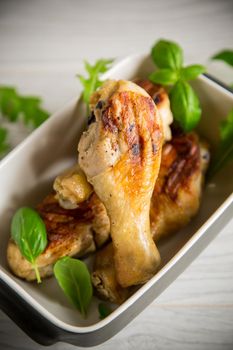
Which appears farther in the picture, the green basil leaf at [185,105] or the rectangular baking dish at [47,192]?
the green basil leaf at [185,105]

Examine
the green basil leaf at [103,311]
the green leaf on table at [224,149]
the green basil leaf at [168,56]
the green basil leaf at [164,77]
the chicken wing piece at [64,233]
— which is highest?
the green basil leaf at [168,56]

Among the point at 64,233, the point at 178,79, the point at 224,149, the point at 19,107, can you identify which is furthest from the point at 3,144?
the point at 224,149

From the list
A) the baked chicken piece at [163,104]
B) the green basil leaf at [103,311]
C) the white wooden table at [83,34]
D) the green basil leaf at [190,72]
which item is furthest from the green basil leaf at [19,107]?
the green basil leaf at [103,311]

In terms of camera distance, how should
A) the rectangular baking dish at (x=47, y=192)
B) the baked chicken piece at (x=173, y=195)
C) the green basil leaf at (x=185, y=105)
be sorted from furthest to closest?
the green basil leaf at (x=185, y=105), the baked chicken piece at (x=173, y=195), the rectangular baking dish at (x=47, y=192)

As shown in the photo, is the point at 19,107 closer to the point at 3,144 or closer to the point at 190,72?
the point at 3,144

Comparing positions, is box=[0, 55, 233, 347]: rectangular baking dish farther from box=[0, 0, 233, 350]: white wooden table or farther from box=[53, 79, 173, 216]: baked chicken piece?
box=[0, 0, 233, 350]: white wooden table

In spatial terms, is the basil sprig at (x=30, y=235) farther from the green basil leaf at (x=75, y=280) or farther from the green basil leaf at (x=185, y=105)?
the green basil leaf at (x=185, y=105)

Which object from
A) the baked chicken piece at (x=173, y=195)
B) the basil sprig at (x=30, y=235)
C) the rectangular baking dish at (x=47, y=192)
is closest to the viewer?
the rectangular baking dish at (x=47, y=192)

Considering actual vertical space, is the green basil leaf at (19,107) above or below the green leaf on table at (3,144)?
above
